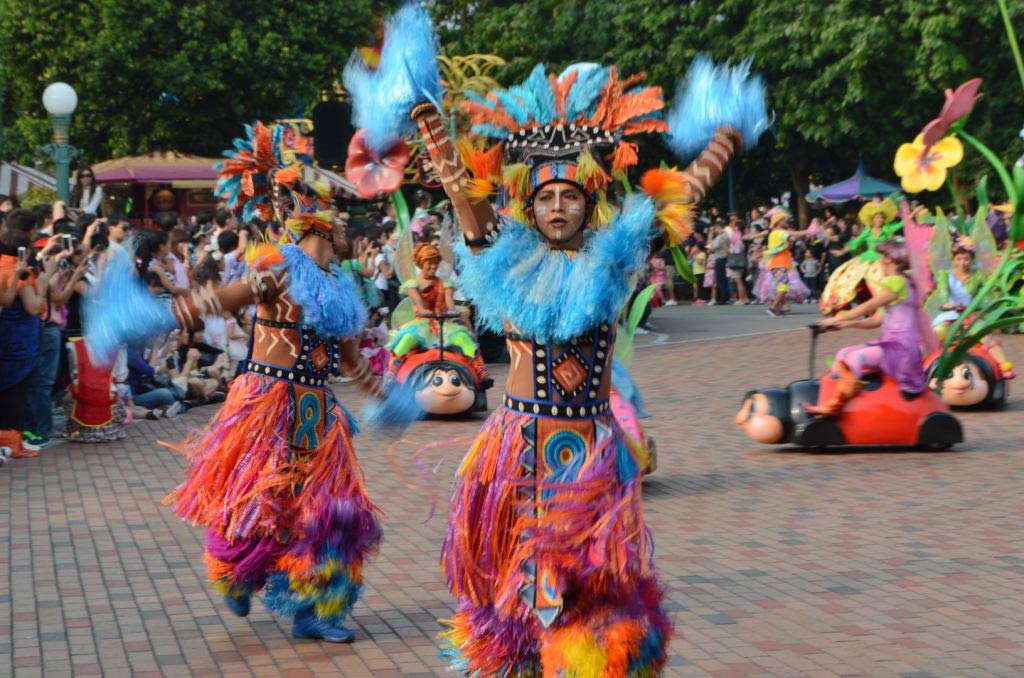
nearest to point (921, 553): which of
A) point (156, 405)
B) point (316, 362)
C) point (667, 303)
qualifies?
point (316, 362)

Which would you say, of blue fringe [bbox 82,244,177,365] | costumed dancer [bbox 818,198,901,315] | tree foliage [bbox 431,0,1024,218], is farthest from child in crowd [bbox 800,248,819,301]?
blue fringe [bbox 82,244,177,365]

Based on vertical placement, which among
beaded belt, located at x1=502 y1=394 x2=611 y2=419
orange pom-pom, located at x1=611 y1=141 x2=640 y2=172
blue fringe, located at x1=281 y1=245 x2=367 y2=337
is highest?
orange pom-pom, located at x1=611 y1=141 x2=640 y2=172

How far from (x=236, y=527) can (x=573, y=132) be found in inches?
88.6

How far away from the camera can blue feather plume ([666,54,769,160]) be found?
488cm

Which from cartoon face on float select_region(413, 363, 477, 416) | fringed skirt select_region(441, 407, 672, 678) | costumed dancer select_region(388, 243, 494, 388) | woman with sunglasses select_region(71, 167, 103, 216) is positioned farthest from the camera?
woman with sunglasses select_region(71, 167, 103, 216)

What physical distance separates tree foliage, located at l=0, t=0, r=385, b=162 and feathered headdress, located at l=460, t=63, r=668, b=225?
28661 millimetres

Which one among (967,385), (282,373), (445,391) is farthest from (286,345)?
(967,385)

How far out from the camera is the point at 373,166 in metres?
5.35

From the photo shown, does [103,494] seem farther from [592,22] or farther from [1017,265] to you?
[592,22]

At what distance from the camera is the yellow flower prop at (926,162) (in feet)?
41.7

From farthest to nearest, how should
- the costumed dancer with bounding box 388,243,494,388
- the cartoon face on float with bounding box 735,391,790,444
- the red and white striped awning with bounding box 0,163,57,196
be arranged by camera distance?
the red and white striped awning with bounding box 0,163,57,196 < the costumed dancer with bounding box 388,243,494,388 < the cartoon face on float with bounding box 735,391,790,444

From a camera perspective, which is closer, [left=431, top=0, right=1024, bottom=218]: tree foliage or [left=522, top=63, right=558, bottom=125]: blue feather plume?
[left=522, top=63, right=558, bottom=125]: blue feather plume

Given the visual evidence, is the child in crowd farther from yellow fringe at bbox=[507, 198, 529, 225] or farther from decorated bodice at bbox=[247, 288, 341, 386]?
yellow fringe at bbox=[507, 198, 529, 225]

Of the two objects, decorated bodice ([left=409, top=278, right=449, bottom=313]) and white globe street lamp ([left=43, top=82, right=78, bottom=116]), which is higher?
white globe street lamp ([left=43, top=82, right=78, bottom=116])
